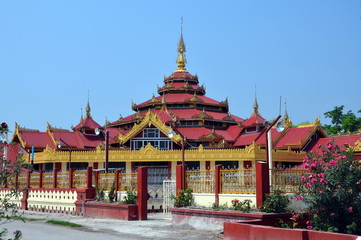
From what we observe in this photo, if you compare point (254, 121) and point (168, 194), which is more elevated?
point (254, 121)

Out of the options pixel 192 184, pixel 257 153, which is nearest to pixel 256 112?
pixel 257 153

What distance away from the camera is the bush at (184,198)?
1702 cm

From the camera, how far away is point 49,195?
2541cm

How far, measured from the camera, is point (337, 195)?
1150cm

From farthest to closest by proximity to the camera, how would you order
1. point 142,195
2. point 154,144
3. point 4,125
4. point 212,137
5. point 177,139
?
point 212,137 < point 154,144 < point 177,139 < point 142,195 < point 4,125

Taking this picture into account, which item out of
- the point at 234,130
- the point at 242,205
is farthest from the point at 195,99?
the point at 242,205

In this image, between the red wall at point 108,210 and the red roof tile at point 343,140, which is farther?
the red roof tile at point 343,140

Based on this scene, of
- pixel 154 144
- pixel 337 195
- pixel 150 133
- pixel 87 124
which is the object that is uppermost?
pixel 87 124

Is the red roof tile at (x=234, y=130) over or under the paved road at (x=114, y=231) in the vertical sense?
over

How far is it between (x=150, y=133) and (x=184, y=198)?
20.4m

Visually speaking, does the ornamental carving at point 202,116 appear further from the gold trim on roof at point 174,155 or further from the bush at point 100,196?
the bush at point 100,196

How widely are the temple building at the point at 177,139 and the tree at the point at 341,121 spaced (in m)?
21.8

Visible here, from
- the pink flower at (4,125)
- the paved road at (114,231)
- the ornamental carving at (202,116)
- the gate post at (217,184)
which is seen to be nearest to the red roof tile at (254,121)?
the ornamental carving at (202,116)

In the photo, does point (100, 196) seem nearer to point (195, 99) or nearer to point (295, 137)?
point (295, 137)
